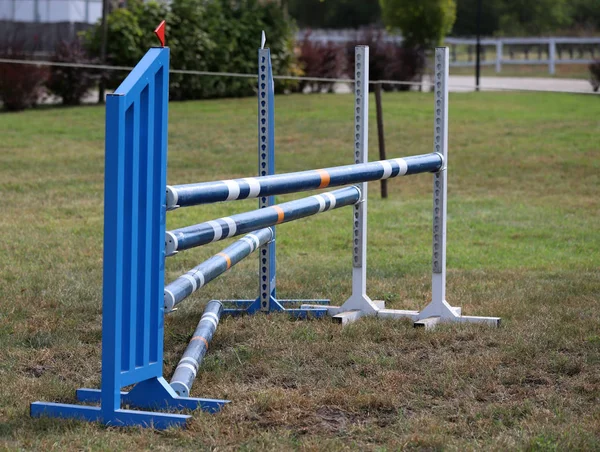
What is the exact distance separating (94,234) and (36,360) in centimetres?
399

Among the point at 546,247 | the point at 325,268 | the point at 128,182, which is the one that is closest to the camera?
the point at 128,182

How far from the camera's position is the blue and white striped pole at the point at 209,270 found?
3.95 m

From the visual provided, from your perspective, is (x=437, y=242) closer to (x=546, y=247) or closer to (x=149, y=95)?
(x=149, y=95)

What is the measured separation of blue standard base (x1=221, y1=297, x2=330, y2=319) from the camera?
5.49 metres

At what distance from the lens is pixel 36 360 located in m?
4.52

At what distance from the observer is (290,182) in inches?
164

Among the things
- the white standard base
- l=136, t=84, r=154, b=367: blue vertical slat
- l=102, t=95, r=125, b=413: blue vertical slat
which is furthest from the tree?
l=102, t=95, r=125, b=413: blue vertical slat

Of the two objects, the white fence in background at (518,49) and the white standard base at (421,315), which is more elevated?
the white fence in background at (518,49)

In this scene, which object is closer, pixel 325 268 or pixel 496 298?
pixel 496 298

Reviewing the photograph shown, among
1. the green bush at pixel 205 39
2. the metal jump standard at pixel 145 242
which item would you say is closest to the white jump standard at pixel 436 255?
the metal jump standard at pixel 145 242

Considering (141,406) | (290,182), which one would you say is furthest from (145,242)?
(290,182)

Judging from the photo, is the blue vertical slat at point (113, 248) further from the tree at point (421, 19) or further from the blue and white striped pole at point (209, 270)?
the tree at point (421, 19)

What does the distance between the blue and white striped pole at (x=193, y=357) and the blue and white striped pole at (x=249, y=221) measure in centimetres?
54

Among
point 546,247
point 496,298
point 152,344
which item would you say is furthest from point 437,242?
point 546,247
